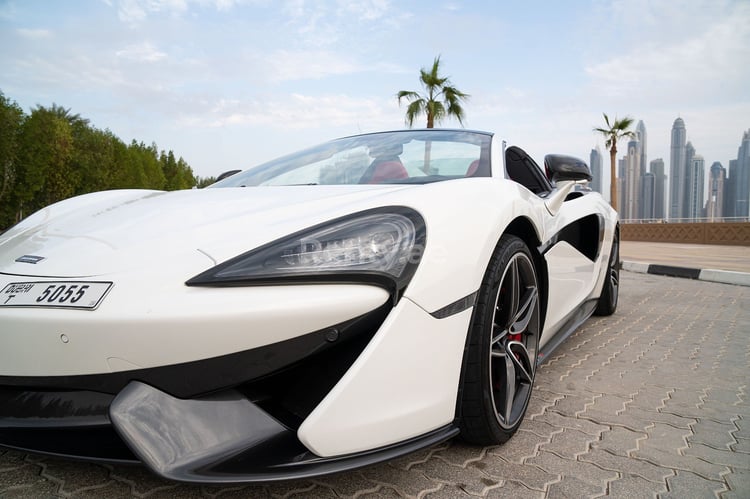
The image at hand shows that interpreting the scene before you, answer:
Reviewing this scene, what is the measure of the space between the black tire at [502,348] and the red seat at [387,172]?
52 cm

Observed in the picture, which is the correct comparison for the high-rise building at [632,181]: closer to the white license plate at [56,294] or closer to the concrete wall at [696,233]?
the concrete wall at [696,233]

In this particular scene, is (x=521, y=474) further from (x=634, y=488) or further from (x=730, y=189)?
(x=730, y=189)

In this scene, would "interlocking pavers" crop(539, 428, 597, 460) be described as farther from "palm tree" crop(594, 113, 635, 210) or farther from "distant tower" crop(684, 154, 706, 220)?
"distant tower" crop(684, 154, 706, 220)

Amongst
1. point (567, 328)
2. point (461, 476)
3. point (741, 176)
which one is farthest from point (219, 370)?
point (741, 176)

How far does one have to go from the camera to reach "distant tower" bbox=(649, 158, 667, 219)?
70.6 meters

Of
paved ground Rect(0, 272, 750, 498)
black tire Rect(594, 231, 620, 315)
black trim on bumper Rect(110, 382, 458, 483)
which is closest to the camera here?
black trim on bumper Rect(110, 382, 458, 483)

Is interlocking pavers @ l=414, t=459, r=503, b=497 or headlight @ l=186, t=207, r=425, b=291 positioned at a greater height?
headlight @ l=186, t=207, r=425, b=291

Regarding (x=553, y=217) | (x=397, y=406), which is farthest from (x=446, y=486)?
(x=553, y=217)

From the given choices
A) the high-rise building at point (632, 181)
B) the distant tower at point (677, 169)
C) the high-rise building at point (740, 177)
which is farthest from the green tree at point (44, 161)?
the distant tower at point (677, 169)

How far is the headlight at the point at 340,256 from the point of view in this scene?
1.28m

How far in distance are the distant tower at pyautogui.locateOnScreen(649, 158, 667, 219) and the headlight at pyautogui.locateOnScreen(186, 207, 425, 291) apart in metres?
72.9

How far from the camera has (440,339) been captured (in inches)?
56.1

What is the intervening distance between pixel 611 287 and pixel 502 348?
285 cm

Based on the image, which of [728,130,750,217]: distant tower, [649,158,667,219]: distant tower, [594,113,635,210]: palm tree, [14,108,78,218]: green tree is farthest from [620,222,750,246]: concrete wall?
[649,158,667,219]: distant tower
